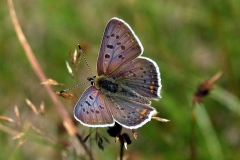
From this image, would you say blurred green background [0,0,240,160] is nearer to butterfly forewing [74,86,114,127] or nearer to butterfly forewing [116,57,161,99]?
butterfly forewing [116,57,161,99]

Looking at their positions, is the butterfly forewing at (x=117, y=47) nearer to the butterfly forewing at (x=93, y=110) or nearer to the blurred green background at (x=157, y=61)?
the butterfly forewing at (x=93, y=110)

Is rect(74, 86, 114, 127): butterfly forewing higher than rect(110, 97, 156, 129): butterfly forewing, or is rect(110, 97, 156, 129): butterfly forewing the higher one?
rect(74, 86, 114, 127): butterfly forewing

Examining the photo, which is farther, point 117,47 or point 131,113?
point 117,47

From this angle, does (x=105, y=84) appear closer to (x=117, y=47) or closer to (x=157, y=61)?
(x=117, y=47)

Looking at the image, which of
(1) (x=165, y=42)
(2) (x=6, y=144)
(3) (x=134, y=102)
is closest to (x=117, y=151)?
(2) (x=6, y=144)

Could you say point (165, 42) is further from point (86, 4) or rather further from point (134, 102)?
point (134, 102)

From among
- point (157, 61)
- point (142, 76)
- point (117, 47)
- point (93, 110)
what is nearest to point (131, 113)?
point (93, 110)

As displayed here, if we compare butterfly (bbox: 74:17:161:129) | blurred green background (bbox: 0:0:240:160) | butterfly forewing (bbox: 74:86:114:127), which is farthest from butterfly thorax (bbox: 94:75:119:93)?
blurred green background (bbox: 0:0:240:160)
